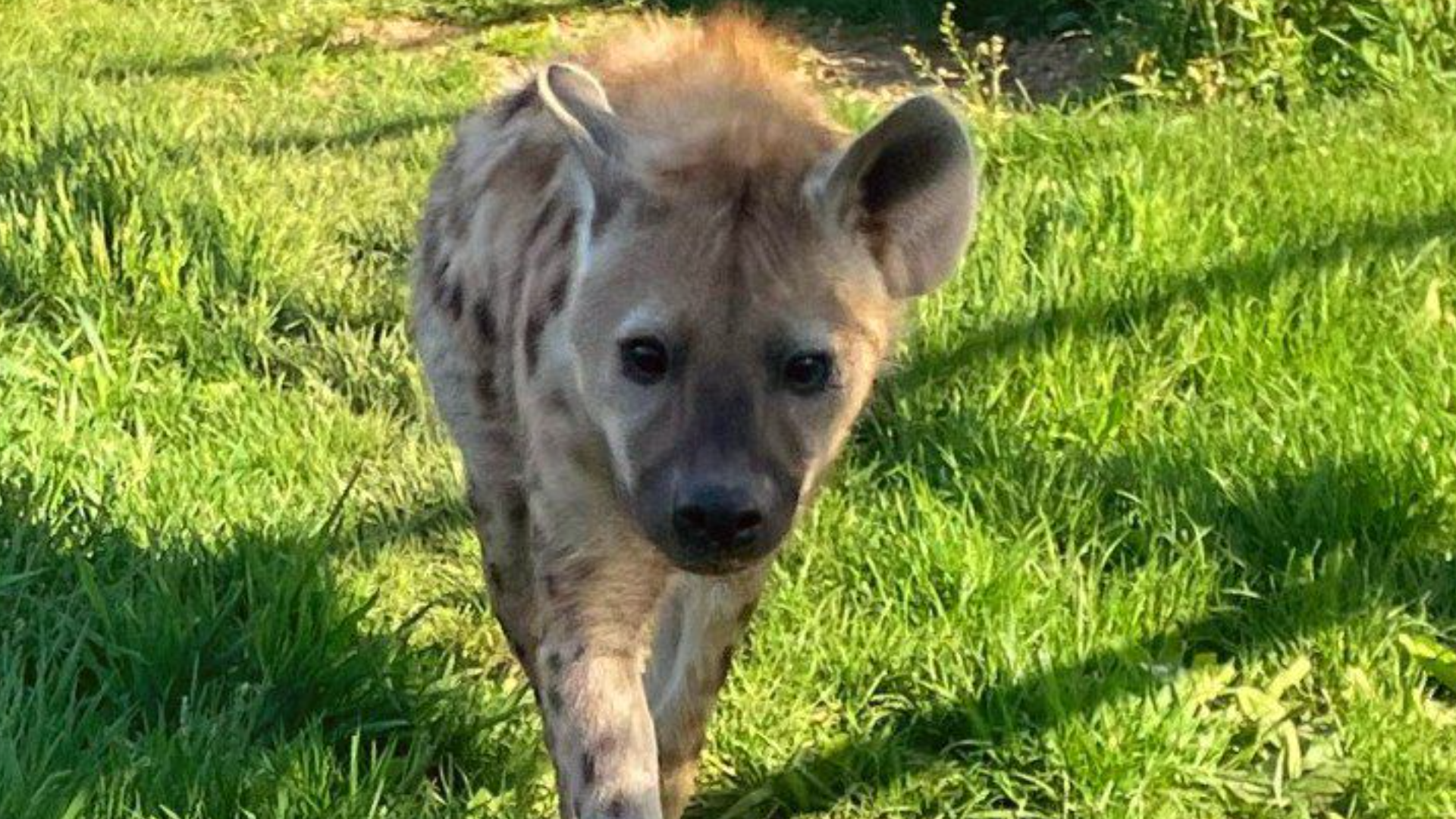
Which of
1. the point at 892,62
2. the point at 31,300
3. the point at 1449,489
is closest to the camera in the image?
the point at 1449,489

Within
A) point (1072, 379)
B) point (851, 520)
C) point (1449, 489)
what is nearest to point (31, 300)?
point (851, 520)

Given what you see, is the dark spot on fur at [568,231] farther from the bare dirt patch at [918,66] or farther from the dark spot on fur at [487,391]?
the bare dirt patch at [918,66]

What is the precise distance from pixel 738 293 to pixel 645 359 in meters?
0.13

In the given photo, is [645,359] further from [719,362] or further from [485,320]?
[485,320]

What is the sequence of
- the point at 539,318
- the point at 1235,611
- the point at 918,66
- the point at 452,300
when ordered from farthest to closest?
the point at 918,66, the point at 1235,611, the point at 452,300, the point at 539,318

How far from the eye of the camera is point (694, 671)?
2.95 m

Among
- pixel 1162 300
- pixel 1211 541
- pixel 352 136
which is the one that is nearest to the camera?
pixel 1211 541

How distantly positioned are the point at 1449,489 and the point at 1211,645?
525mm

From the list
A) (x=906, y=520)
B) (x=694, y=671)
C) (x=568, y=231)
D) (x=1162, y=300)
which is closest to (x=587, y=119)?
(x=568, y=231)

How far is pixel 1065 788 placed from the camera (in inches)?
116

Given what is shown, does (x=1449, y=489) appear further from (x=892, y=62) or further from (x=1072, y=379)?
(x=892, y=62)

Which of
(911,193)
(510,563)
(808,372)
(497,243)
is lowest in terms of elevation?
(510,563)

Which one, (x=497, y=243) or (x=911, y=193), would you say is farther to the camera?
(x=497, y=243)

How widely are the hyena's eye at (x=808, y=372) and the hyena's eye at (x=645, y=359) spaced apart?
14 centimetres
